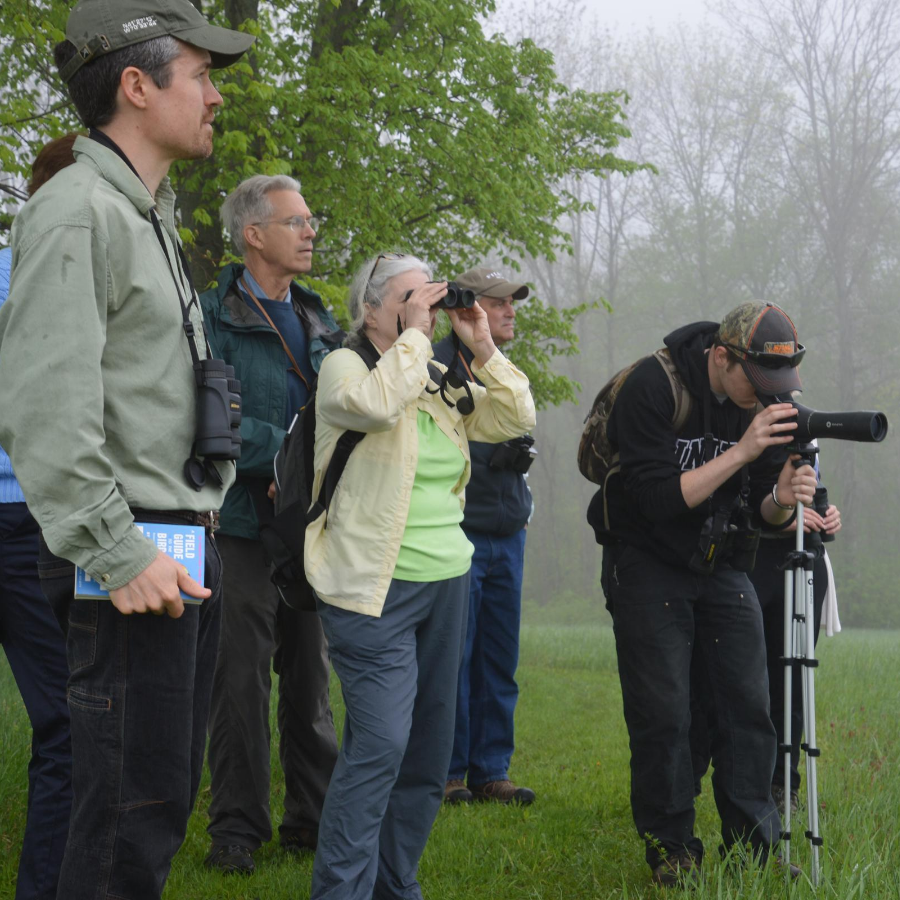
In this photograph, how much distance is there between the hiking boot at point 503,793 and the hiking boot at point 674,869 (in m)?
1.52

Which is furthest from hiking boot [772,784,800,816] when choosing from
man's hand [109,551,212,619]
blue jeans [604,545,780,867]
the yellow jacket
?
man's hand [109,551,212,619]

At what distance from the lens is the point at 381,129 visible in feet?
36.9

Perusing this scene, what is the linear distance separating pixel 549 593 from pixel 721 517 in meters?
42.0

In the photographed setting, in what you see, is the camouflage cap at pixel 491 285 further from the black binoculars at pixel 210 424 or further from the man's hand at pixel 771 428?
the black binoculars at pixel 210 424

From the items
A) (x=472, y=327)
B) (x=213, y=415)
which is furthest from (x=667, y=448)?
(x=213, y=415)

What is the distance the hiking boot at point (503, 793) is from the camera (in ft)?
18.1

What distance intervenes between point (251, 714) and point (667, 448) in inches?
74.6

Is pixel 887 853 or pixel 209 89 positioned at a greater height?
pixel 209 89

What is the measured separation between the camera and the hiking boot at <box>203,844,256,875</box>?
13.7 ft

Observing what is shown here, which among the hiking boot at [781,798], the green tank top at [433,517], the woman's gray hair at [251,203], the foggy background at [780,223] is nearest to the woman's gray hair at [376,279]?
the green tank top at [433,517]

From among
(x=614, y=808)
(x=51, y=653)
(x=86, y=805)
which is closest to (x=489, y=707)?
(x=614, y=808)

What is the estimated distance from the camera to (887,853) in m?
3.83

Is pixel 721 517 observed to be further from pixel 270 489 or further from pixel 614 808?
pixel 614 808

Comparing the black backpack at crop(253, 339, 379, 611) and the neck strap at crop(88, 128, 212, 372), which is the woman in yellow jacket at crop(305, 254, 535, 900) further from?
the neck strap at crop(88, 128, 212, 372)
